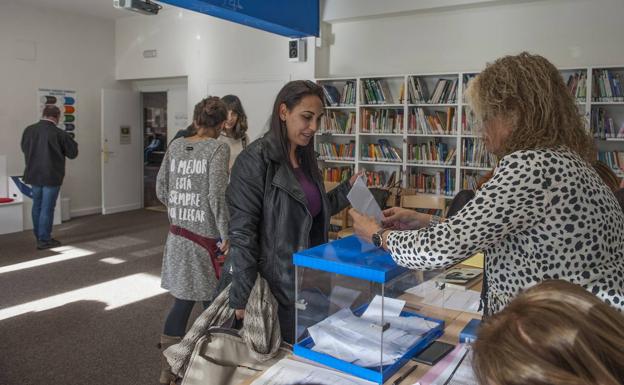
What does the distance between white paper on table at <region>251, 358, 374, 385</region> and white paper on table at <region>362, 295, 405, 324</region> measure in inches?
Answer: 6.9

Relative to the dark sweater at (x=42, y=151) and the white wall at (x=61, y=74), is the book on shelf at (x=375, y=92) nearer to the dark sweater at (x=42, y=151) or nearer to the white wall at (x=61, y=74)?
the dark sweater at (x=42, y=151)

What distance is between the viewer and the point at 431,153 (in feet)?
19.8

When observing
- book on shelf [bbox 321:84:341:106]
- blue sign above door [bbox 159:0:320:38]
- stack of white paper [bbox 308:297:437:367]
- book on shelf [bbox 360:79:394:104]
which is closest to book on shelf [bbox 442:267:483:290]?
stack of white paper [bbox 308:297:437:367]

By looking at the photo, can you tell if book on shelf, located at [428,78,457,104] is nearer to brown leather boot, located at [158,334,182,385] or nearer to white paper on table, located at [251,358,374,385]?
brown leather boot, located at [158,334,182,385]

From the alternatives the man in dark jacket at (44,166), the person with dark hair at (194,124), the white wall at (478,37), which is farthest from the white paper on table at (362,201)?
the man in dark jacket at (44,166)

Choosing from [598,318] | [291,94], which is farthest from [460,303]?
[598,318]

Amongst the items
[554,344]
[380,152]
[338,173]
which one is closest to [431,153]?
[380,152]

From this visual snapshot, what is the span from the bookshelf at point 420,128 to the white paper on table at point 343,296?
4.06 m

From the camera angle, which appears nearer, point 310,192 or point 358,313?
point 358,313

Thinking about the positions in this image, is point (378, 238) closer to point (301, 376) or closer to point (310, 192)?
point (301, 376)

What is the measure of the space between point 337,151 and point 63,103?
451 cm

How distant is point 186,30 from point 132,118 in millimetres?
1927

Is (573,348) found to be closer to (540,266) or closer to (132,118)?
(540,266)

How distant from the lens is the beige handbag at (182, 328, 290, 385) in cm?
171
